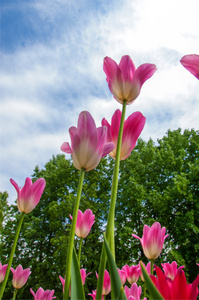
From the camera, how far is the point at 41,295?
1463 millimetres

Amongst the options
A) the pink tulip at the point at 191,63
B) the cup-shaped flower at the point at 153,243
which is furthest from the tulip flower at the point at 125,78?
the cup-shaped flower at the point at 153,243

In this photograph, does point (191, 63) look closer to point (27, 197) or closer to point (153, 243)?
point (27, 197)

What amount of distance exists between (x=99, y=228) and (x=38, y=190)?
45.2 ft

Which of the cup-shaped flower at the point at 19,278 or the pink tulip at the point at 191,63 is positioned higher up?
the pink tulip at the point at 191,63

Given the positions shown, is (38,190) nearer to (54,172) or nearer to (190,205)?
(190,205)

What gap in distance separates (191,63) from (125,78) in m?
0.23

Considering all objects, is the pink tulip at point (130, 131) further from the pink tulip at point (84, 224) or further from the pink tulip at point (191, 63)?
the pink tulip at point (84, 224)

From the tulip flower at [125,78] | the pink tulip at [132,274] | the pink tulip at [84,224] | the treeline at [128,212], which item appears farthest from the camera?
the treeline at [128,212]

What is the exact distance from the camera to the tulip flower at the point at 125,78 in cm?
82

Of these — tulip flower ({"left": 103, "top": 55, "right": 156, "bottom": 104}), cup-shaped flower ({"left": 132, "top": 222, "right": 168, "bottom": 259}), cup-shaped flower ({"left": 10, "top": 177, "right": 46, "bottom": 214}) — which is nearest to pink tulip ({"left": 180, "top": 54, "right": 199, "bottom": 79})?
tulip flower ({"left": 103, "top": 55, "right": 156, "bottom": 104})

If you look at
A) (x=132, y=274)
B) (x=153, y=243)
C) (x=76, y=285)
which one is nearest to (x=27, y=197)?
(x=76, y=285)

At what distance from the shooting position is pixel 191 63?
664 millimetres

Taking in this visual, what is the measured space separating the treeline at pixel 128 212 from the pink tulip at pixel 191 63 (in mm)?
11117

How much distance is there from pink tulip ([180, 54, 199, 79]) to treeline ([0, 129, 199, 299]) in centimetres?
1112
